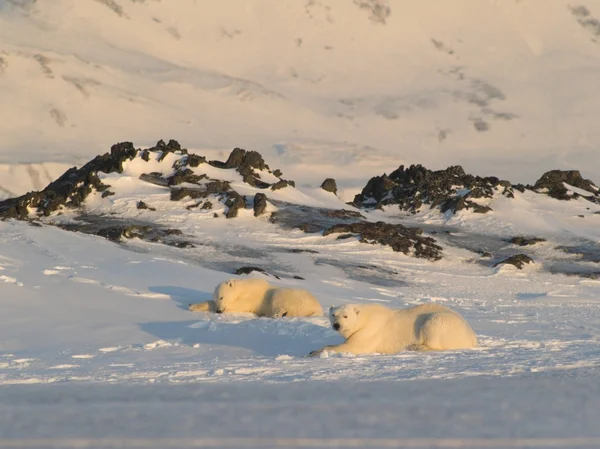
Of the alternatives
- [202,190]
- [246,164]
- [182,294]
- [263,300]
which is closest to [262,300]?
[263,300]

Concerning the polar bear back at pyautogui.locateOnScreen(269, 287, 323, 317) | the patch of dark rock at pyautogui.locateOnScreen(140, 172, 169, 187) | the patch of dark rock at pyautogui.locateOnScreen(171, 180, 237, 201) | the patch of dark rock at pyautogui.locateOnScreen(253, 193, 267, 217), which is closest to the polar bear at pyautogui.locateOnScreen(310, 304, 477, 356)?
the polar bear back at pyautogui.locateOnScreen(269, 287, 323, 317)

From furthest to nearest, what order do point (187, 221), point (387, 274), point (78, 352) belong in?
point (187, 221)
point (387, 274)
point (78, 352)

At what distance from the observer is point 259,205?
46.1 meters

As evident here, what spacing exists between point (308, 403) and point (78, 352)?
24.5ft

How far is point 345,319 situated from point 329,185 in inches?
2069

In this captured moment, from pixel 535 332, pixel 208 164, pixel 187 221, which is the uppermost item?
pixel 208 164

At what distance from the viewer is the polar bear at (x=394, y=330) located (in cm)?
1045

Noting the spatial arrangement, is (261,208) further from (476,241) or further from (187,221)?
(476,241)

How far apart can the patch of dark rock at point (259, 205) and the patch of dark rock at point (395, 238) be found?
5380mm

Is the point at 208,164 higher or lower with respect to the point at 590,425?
higher

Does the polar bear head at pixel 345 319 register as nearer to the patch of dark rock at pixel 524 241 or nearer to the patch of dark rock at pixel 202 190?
the patch of dark rock at pixel 524 241

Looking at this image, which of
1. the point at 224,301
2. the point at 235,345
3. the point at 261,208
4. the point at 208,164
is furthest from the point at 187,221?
the point at 235,345

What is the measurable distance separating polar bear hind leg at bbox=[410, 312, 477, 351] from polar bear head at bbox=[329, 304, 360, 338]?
1.05 m

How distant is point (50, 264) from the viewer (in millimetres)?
22453
